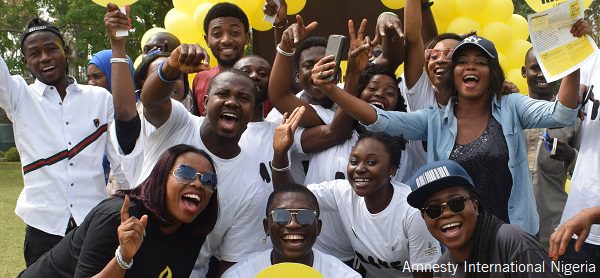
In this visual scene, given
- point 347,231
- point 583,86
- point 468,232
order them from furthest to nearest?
point 347,231
point 583,86
point 468,232

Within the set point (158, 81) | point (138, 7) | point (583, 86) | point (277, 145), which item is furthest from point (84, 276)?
point (138, 7)

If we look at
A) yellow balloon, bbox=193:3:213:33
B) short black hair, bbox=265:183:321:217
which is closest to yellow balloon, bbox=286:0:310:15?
yellow balloon, bbox=193:3:213:33

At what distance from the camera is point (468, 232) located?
3287 millimetres

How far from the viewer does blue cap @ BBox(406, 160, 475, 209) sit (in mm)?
3311

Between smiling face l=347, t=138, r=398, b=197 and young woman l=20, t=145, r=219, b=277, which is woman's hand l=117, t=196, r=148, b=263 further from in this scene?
smiling face l=347, t=138, r=398, b=197

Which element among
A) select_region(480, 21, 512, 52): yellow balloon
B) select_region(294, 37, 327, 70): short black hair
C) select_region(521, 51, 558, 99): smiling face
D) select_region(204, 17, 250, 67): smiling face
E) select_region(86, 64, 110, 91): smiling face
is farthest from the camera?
select_region(480, 21, 512, 52): yellow balloon

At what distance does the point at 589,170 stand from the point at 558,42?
2.86ft

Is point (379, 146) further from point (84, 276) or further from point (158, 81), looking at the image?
point (84, 276)

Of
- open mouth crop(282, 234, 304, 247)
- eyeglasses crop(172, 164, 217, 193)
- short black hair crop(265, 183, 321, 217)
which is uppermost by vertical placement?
eyeglasses crop(172, 164, 217, 193)

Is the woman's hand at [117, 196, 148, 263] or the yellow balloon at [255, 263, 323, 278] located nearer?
the woman's hand at [117, 196, 148, 263]

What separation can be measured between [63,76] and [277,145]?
149 centimetres

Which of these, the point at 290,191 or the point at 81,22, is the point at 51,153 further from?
the point at 81,22

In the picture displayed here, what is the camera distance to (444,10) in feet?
23.7

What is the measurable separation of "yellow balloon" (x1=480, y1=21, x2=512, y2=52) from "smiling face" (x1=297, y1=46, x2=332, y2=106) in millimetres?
3245
